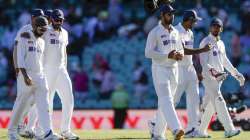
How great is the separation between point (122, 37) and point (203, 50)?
49.2ft

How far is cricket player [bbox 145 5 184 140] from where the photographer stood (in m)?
16.9

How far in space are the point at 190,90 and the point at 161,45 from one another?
2.96 m

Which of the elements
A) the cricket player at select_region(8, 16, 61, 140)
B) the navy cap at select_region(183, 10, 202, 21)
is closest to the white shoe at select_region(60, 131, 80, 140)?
the cricket player at select_region(8, 16, 61, 140)

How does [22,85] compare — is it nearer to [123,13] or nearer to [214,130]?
[214,130]

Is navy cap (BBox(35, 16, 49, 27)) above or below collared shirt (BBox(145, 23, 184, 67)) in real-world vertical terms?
above

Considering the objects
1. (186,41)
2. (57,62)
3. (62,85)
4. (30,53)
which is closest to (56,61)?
(57,62)

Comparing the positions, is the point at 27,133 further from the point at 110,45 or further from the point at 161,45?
the point at 110,45

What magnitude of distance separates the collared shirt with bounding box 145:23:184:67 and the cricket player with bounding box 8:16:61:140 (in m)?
1.82

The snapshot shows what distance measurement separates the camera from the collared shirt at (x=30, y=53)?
→ 17266 mm

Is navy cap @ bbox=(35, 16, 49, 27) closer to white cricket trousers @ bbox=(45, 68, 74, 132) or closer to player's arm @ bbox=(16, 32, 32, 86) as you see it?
player's arm @ bbox=(16, 32, 32, 86)

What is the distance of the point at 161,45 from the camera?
680 inches

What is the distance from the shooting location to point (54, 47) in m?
18.7

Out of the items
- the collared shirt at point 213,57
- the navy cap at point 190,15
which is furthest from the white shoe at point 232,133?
the navy cap at point 190,15

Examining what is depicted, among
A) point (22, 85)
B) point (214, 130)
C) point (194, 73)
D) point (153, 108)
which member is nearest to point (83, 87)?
point (153, 108)
